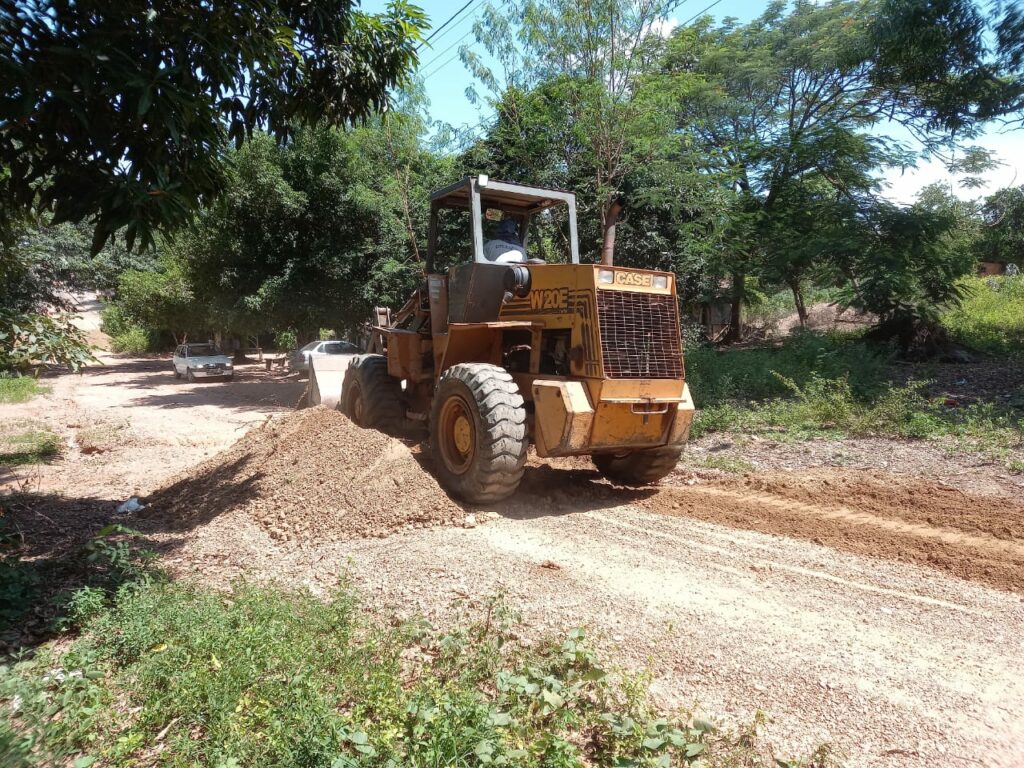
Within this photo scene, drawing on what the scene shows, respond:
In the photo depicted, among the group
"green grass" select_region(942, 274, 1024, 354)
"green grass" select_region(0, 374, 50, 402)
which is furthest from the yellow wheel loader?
"green grass" select_region(0, 374, 50, 402)

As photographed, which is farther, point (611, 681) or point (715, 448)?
point (715, 448)

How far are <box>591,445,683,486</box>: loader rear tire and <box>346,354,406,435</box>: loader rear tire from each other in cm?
274

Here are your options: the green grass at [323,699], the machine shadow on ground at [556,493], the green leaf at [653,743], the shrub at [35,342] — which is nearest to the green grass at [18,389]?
the machine shadow on ground at [556,493]

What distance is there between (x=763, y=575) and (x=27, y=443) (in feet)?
38.2

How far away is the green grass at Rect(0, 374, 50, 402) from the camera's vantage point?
19047 mm

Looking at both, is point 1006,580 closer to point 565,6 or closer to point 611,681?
point 611,681

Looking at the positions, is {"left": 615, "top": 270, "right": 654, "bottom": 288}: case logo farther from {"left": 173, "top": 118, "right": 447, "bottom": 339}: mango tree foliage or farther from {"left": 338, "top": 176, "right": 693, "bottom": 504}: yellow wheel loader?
{"left": 173, "top": 118, "right": 447, "bottom": 339}: mango tree foliage

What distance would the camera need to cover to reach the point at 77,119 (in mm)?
4062

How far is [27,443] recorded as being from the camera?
11.2 m

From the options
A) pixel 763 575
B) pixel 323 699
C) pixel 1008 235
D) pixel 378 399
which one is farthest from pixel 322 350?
pixel 1008 235

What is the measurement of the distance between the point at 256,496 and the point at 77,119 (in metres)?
3.69

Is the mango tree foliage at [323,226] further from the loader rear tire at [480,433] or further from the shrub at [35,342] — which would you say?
the shrub at [35,342]

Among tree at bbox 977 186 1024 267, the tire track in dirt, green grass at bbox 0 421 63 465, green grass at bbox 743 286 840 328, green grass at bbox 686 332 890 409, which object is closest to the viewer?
the tire track in dirt

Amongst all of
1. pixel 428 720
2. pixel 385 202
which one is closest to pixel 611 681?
pixel 428 720
